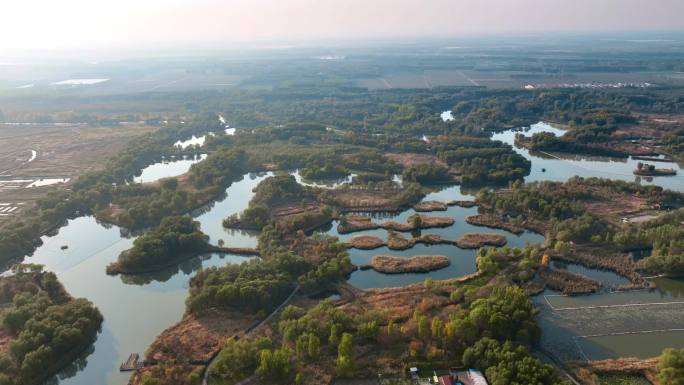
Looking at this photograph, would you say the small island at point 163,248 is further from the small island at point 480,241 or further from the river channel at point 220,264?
the small island at point 480,241

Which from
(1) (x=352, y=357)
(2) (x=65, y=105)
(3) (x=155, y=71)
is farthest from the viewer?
(3) (x=155, y=71)

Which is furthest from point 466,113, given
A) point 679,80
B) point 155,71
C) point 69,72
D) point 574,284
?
point 69,72

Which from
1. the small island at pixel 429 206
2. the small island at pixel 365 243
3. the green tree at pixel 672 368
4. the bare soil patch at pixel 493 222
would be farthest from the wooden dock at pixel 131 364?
the bare soil patch at pixel 493 222

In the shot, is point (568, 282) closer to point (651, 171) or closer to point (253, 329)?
point (253, 329)

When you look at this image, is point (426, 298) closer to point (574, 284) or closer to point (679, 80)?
point (574, 284)

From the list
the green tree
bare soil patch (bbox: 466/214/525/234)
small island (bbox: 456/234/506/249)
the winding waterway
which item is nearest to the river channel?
the winding waterway

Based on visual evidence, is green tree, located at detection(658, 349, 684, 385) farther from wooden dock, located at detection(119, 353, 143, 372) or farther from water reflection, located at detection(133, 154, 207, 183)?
water reflection, located at detection(133, 154, 207, 183)
